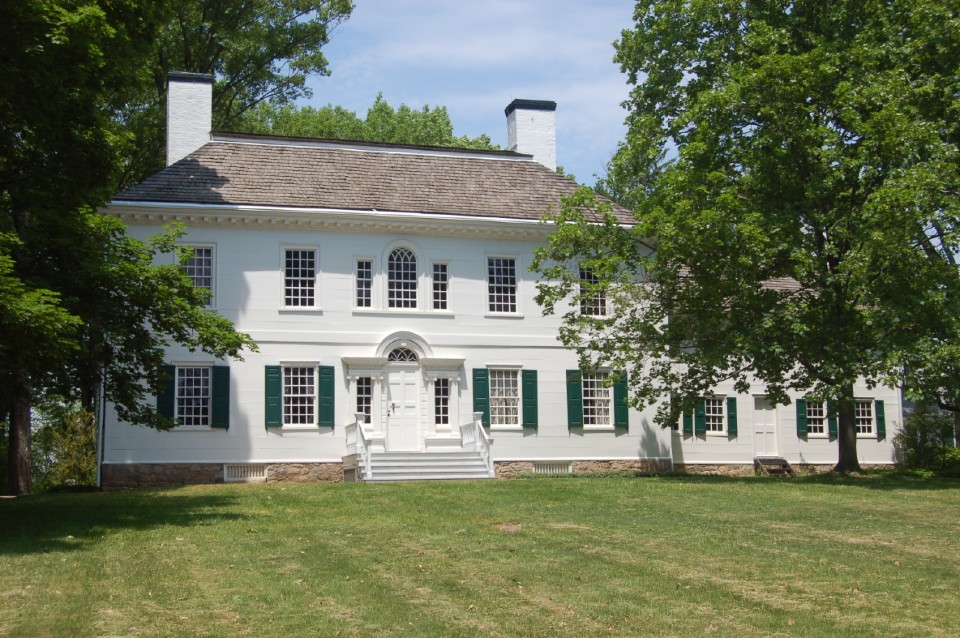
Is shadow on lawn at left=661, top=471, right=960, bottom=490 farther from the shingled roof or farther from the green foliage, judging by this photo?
the shingled roof

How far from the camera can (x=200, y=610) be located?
9891 millimetres

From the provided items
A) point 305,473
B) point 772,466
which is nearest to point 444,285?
point 305,473

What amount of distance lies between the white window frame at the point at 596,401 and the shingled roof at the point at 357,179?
4.45 metres

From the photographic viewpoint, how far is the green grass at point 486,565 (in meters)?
9.48

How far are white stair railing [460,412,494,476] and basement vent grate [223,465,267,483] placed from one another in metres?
5.01

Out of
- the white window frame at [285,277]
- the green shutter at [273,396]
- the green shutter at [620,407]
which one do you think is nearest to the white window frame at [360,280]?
the white window frame at [285,277]

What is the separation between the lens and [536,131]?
1230 inches

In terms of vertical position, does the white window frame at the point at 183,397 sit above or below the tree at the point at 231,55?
below

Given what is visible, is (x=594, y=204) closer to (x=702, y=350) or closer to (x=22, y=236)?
(x=702, y=350)

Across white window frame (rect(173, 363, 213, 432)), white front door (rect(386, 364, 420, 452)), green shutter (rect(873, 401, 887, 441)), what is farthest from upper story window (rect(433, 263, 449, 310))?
green shutter (rect(873, 401, 887, 441))

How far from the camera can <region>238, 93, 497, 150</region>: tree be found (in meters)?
47.9

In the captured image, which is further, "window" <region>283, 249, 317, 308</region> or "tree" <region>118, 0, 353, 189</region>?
"tree" <region>118, 0, 353, 189</region>

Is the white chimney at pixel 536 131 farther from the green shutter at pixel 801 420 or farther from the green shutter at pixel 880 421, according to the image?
the green shutter at pixel 880 421

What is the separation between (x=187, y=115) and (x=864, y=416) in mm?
22409
